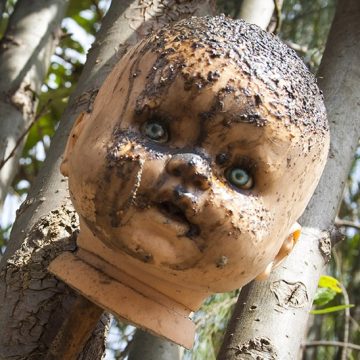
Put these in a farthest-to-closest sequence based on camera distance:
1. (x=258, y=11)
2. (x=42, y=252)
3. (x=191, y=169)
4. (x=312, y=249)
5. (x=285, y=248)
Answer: (x=258, y=11), (x=312, y=249), (x=42, y=252), (x=285, y=248), (x=191, y=169)

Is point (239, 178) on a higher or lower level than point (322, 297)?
higher

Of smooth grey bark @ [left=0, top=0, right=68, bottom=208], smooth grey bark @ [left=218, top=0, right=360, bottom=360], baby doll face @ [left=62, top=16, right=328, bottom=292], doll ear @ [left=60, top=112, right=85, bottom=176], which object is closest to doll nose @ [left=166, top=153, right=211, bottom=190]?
baby doll face @ [left=62, top=16, right=328, bottom=292]

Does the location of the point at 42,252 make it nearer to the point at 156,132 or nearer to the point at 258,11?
the point at 156,132

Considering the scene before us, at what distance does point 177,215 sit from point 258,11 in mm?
746

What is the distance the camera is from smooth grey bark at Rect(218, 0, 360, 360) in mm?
1162

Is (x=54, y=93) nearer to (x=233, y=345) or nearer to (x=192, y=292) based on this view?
(x=233, y=345)

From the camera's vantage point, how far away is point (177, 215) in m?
0.82

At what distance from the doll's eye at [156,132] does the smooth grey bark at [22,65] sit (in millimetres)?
608

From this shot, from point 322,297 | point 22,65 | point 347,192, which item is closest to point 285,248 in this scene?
point 322,297

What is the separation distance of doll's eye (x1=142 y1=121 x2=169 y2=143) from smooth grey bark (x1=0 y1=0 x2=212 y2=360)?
16cm

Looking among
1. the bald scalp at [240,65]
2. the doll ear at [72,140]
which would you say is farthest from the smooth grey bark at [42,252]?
the bald scalp at [240,65]

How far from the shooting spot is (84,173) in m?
0.86

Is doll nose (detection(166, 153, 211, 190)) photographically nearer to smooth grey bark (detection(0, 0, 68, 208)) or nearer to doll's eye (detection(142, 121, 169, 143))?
doll's eye (detection(142, 121, 169, 143))

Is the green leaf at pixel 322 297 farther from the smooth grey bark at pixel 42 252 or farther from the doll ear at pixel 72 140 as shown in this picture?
the doll ear at pixel 72 140
